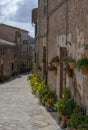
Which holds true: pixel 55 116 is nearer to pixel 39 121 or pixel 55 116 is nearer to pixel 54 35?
pixel 39 121

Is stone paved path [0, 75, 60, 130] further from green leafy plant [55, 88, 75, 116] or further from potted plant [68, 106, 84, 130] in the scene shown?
potted plant [68, 106, 84, 130]

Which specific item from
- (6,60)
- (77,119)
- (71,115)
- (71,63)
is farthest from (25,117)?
(6,60)

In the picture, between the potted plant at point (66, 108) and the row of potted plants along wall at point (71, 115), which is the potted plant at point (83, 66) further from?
the potted plant at point (66, 108)

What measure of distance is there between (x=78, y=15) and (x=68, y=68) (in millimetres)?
1712

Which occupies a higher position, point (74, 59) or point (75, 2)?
point (75, 2)

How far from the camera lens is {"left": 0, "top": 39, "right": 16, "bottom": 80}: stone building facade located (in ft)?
140

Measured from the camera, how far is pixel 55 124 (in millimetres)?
11625

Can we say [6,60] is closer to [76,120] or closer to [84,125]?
[76,120]

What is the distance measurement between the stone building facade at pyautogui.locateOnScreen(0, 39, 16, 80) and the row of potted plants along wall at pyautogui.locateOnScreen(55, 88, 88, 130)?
30.1m

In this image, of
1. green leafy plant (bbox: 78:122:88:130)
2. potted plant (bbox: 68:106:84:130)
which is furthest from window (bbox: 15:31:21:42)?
green leafy plant (bbox: 78:122:88:130)

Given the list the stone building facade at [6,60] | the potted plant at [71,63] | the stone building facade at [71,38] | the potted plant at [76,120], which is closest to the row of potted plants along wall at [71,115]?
the potted plant at [76,120]

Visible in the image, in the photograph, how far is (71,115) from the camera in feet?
32.0

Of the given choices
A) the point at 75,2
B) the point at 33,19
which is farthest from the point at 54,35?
the point at 33,19

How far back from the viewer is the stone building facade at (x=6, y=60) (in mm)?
42688
